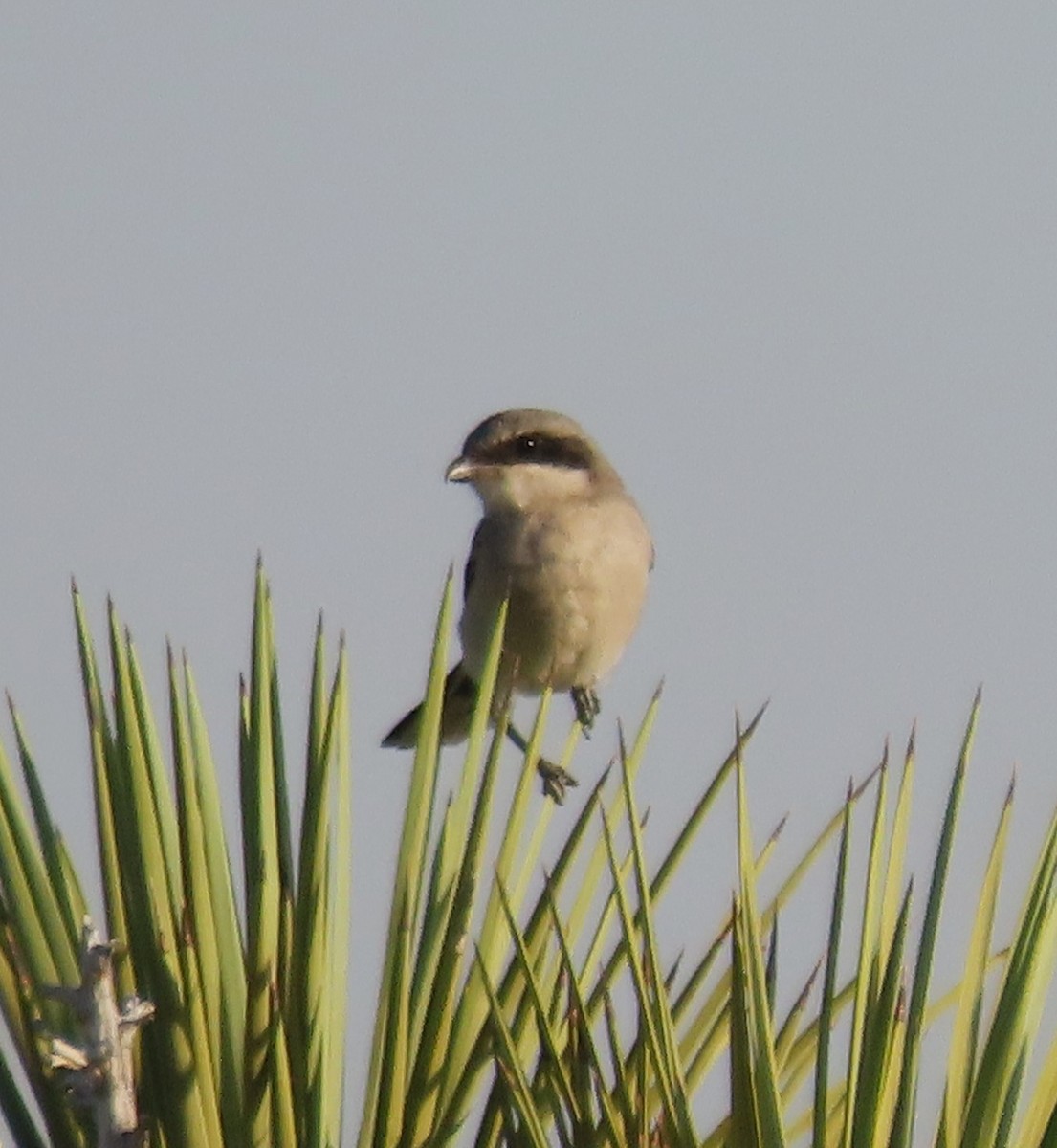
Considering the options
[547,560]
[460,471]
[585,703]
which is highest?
[460,471]

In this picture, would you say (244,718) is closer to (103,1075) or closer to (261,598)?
(261,598)

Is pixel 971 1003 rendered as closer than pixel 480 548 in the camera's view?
Yes

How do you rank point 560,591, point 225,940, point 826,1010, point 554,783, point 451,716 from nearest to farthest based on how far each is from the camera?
1. point 826,1010
2. point 225,940
3. point 554,783
4. point 451,716
5. point 560,591

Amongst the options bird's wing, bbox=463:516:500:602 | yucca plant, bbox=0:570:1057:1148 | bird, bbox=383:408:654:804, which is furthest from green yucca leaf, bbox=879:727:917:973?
bird's wing, bbox=463:516:500:602

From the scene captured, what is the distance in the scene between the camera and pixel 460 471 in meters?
5.95

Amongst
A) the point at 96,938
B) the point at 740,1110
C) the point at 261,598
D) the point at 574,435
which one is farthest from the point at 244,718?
the point at 574,435

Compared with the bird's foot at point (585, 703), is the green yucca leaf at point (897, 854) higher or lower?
higher

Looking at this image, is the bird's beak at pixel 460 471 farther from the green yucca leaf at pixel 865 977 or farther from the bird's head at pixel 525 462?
the green yucca leaf at pixel 865 977

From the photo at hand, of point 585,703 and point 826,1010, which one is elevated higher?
point 826,1010

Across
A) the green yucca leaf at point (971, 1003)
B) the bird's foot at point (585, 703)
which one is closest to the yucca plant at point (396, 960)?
the green yucca leaf at point (971, 1003)

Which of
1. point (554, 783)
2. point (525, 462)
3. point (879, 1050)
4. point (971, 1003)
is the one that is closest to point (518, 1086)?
point (879, 1050)

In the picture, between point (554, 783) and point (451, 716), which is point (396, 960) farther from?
point (451, 716)

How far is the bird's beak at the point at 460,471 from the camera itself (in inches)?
234

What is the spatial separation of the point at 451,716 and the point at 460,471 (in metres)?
1.06
